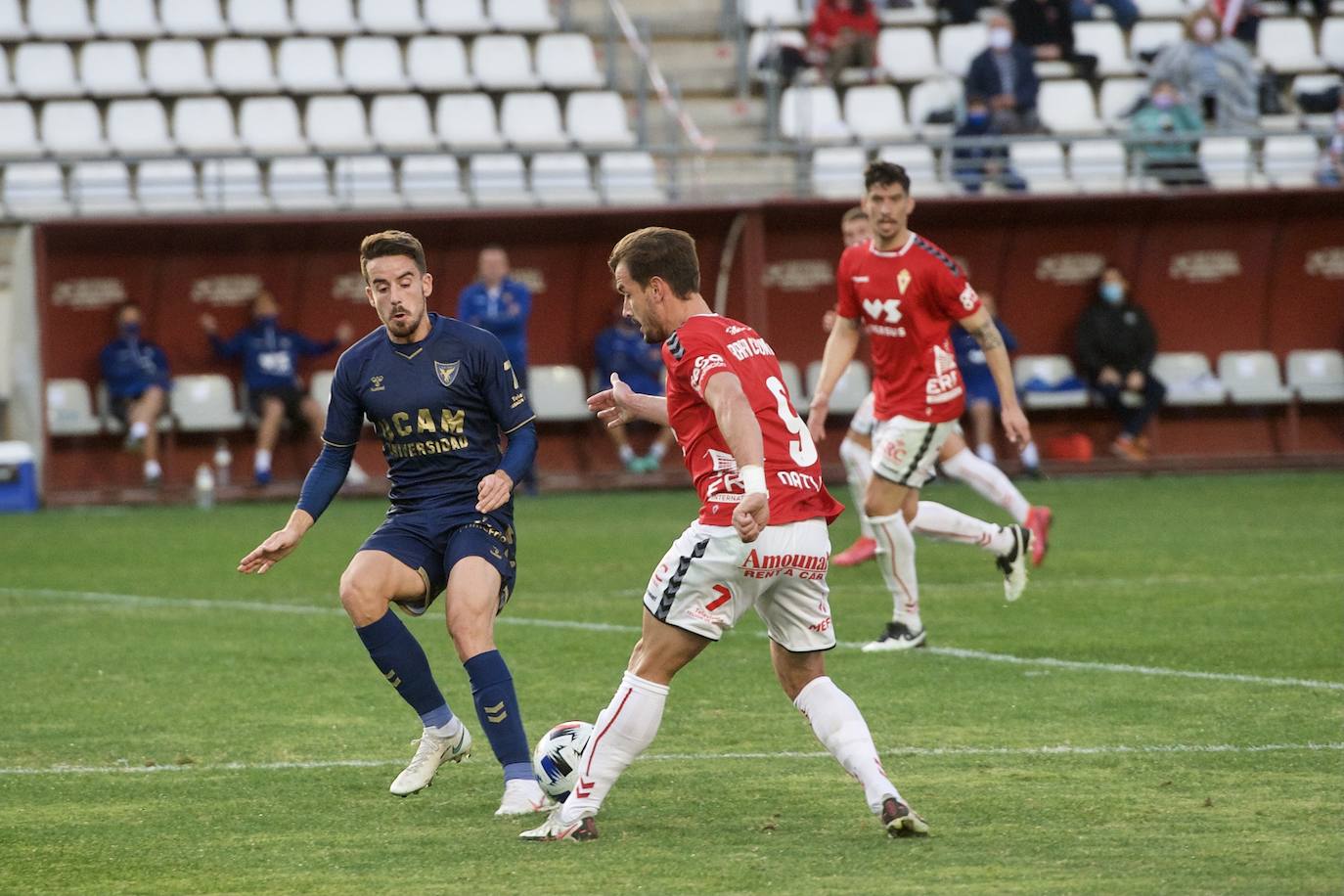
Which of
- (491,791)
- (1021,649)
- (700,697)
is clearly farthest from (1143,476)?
(491,791)

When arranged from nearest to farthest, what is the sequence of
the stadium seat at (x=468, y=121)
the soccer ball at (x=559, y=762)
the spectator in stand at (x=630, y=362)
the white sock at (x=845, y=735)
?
the white sock at (x=845, y=735) < the soccer ball at (x=559, y=762) < the spectator in stand at (x=630, y=362) < the stadium seat at (x=468, y=121)

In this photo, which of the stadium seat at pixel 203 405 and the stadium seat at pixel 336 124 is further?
the stadium seat at pixel 336 124

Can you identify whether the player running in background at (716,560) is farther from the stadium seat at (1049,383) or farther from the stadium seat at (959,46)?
the stadium seat at (959,46)

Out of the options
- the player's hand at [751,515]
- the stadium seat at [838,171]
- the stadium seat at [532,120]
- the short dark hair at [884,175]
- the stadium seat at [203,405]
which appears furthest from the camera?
the stadium seat at [532,120]

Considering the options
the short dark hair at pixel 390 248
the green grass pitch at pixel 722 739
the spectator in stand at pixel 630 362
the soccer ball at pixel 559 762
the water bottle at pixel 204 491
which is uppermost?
the short dark hair at pixel 390 248

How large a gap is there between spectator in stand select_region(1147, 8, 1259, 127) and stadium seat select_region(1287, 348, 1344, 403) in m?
2.74

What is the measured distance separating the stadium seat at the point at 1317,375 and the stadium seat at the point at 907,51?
18.2 feet

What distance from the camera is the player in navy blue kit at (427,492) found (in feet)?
22.1

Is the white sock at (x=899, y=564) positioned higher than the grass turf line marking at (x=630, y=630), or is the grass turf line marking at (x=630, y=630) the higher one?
the white sock at (x=899, y=564)

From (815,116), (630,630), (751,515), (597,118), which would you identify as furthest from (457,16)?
(751,515)

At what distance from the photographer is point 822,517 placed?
6.16m

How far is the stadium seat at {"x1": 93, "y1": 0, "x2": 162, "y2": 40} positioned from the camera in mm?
23219

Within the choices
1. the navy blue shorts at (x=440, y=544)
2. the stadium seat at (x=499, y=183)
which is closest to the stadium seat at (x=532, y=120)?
the stadium seat at (x=499, y=183)

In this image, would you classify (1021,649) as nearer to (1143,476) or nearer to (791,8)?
(1143,476)
